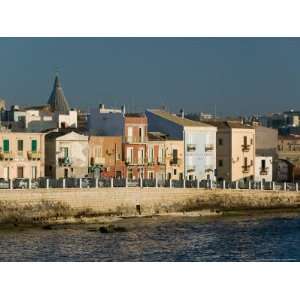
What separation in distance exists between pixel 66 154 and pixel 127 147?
458 cm

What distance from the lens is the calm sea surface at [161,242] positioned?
115 feet

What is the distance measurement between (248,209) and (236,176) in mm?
8423

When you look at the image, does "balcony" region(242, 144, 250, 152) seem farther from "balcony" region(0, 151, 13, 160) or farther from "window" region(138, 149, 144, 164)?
"balcony" region(0, 151, 13, 160)

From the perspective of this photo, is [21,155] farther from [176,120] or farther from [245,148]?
[245,148]

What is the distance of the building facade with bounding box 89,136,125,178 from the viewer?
54969mm

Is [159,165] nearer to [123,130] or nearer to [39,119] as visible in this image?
[123,130]

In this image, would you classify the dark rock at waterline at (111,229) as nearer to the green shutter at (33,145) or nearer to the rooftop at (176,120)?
the green shutter at (33,145)

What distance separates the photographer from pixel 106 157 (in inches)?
2201

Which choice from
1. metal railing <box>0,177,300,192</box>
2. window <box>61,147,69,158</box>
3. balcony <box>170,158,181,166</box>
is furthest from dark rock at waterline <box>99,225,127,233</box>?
balcony <box>170,158,181,166</box>

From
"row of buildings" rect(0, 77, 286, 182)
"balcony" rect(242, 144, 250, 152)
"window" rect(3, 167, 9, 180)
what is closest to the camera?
"window" rect(3, 167, 9, 180)

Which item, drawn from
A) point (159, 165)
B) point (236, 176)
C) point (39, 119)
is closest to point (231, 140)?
point (236, 176)

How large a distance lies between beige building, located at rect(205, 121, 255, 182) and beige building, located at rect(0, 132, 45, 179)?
14307 mm

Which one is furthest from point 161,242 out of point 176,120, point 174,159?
point 176,120

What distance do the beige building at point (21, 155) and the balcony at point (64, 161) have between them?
0.90 m
